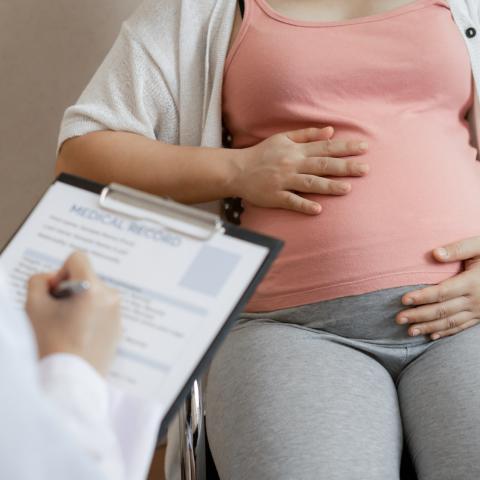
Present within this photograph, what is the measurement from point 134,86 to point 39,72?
0.40m

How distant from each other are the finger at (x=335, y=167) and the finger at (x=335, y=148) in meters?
0.01

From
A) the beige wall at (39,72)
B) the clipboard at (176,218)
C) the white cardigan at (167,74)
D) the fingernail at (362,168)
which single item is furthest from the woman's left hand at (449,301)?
the beige wall at (39,72)

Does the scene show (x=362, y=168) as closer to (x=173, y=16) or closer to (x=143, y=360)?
(x=173, y=16)

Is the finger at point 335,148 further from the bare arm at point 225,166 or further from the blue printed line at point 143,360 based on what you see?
the blue printed line at point 143,360

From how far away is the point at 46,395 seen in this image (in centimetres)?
63

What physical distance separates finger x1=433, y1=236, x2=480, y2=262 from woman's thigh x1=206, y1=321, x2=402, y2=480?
0.56 feet

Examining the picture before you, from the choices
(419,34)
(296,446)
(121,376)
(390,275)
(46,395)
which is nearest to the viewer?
(46,395)

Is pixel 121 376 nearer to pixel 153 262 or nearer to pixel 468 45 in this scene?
pixel 153 262

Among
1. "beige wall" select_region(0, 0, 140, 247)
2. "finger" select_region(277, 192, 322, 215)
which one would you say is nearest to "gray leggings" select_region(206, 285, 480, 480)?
"finger" select_region(277, 192, 322, 215)

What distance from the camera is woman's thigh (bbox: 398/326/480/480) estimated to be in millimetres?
973

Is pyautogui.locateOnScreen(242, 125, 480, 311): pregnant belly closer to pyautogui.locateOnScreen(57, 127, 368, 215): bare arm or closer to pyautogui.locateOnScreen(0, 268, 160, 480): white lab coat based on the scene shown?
pyautogui.locateOnScreen(57, 127, 368, 215): bare arm

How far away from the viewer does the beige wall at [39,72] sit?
1.53 metres

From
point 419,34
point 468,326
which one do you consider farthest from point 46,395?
point 419,34

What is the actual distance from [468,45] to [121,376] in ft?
2.69
